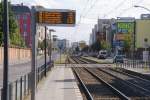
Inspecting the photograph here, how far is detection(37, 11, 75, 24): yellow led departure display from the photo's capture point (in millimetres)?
16938

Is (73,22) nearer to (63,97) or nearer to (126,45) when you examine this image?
(63,97)

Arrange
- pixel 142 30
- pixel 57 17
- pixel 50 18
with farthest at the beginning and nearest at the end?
pixel 142 30
pixel 50 18
pixel 57 17

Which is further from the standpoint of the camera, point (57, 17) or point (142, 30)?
point (142, 30)

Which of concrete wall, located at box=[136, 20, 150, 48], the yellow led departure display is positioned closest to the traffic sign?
the yellow led departure display

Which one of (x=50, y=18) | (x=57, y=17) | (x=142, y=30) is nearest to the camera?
(x=57, y=17)

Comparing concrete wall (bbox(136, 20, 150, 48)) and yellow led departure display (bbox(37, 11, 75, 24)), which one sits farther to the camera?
concrete wall (bbox(136, 20, 150, 48))

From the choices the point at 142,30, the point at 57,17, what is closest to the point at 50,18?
the point at 57,17

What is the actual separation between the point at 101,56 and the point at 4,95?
140m

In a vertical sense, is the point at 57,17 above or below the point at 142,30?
below

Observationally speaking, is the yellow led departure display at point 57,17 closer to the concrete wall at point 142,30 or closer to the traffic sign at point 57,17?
the traffic sign at point 57,17

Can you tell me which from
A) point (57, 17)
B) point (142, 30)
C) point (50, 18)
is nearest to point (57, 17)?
point (57, 17)

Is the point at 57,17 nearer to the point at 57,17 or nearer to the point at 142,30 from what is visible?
the point at 57,17

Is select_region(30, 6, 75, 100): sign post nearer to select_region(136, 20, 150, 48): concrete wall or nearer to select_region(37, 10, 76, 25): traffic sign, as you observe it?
select_region(37, 10, 76, 25): traffic sign

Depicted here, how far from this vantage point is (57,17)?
1695 centimetres
